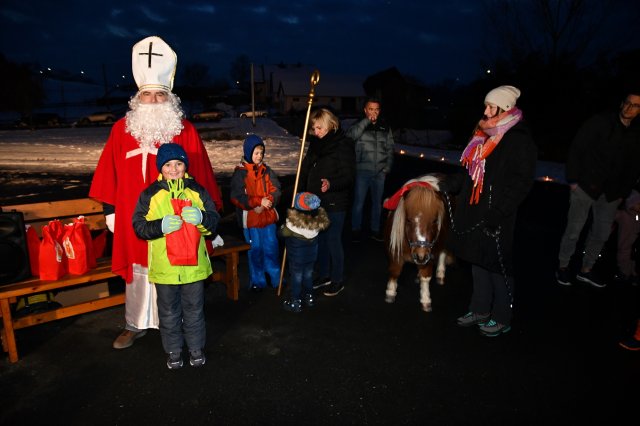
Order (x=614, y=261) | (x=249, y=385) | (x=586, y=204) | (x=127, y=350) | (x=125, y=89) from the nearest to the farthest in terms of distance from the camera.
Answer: (x=249, y=385)
(x=127, y=350)
(x=586, y=204)
(x=614, y=261)
(x=125, y=89)

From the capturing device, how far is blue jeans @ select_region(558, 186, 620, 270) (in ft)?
16.5

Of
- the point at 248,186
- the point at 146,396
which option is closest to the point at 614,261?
the point at 248,186

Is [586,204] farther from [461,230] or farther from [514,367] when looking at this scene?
[514,367]

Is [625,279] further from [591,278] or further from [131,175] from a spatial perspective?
[131,175]

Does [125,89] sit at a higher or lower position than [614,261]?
higher

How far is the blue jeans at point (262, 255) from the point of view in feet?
16.4

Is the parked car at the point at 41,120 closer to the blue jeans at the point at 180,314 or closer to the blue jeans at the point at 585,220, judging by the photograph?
the blue jeans at the point at 180,314

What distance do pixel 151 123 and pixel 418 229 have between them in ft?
8.86

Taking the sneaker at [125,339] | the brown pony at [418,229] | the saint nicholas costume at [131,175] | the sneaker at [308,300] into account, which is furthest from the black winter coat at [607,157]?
the sneaker at [125,339]

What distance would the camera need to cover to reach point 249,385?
11.0 feet

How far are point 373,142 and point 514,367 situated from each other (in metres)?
4.31

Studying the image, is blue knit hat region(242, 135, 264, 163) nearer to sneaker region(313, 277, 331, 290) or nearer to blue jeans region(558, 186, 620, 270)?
sneaker region(313, 277, 331, 290)

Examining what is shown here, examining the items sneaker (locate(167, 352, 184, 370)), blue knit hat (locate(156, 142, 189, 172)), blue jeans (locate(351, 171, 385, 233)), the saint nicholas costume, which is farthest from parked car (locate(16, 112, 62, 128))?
sneaker (locate(167, 352, 184, 370))

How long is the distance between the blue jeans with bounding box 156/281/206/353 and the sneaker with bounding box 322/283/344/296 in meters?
1.79
